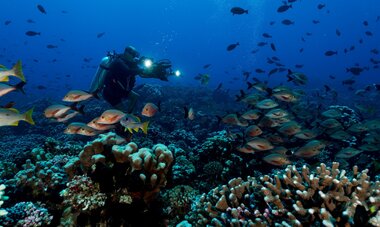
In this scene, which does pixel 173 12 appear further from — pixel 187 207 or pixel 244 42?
pixel 187 207

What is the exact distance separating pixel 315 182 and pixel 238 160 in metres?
3.33

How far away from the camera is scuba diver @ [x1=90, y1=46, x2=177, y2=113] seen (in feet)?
26.0

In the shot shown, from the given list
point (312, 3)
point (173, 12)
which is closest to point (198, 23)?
point (173, 12)

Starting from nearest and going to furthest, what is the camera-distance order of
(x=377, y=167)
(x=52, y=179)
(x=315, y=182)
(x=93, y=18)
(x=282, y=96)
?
(x=315, y=182) < (x=52, y=179) < (x=377, y=167) < (x=282, y=96) < (x=93, y=18)

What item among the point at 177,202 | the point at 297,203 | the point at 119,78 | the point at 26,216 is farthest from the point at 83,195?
the point at 119,78

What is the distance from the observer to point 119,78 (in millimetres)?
8273

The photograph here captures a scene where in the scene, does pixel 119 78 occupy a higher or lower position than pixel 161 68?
lower

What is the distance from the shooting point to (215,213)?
422 cm

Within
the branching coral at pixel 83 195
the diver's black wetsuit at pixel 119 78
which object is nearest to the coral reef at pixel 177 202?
the branching coral at pixel 83 195

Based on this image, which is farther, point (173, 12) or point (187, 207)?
point (173, 12)

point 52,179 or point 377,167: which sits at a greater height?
point 52,179

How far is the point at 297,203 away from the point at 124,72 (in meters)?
6.32

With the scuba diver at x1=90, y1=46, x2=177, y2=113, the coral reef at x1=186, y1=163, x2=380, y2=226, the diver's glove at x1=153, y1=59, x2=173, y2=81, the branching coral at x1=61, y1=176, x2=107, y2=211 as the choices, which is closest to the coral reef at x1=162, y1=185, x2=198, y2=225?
the coral reef at x1=186, y1=163, x2=380, y2=226

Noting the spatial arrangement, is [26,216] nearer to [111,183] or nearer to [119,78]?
[111,183]
